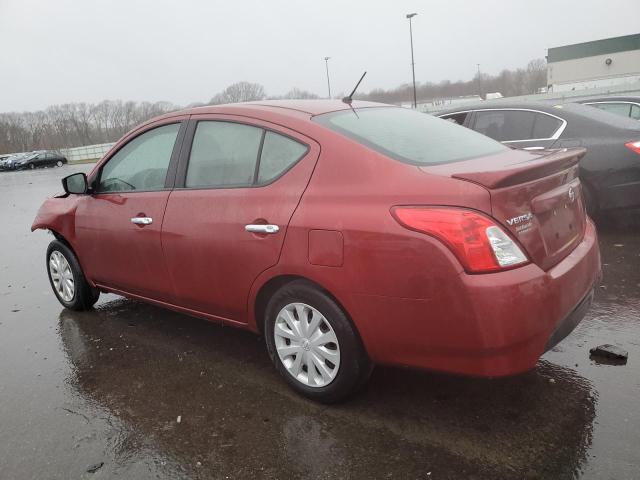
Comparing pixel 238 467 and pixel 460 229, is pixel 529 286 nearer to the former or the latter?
pixel 460 229

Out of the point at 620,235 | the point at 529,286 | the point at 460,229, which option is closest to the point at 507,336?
the point at 529,286

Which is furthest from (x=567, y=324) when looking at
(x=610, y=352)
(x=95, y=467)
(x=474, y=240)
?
(x=95, y=467)

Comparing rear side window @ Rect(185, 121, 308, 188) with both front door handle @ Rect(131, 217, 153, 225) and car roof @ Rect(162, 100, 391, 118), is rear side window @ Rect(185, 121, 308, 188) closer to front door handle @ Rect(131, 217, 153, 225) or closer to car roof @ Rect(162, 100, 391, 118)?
car roof @ Rect(162, 100, 391, 118)

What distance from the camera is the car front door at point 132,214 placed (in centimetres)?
360

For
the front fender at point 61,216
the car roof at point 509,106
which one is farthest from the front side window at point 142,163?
the car roof at point 509,106

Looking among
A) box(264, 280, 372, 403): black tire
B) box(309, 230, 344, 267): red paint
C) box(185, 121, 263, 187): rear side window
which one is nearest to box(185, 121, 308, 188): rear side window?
box(185, 121, 263, 187): rear side window

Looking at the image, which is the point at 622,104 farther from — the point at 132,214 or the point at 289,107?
the point at 132,214

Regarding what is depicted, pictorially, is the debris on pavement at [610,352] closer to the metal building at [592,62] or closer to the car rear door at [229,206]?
the car rear door at [229,206]

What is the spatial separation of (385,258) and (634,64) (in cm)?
7657

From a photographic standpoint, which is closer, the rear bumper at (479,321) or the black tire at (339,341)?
the rear bumper at (479,321)

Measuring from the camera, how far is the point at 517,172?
2387 mm

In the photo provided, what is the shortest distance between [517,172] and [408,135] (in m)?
0.85

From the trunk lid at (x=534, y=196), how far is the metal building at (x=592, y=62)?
69275 millimetres

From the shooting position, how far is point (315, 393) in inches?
114
